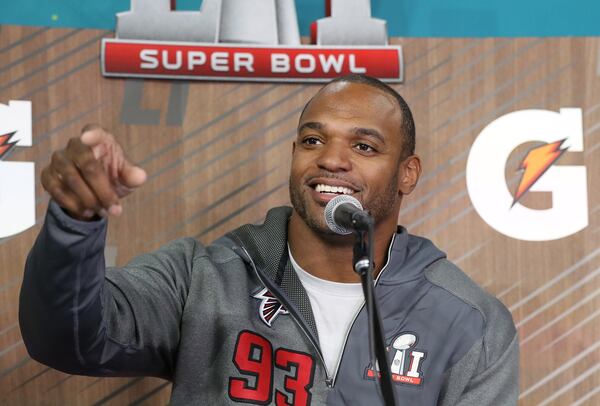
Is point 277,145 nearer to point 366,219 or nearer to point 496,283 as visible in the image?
point 496,283

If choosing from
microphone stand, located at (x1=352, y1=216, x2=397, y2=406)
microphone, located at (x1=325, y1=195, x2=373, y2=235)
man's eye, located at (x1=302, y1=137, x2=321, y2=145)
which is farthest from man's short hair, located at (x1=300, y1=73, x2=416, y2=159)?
microphone stand, located at (x1=352, y1=216, x2=397, y2=406)

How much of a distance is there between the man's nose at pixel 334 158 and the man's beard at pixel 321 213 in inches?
2.7

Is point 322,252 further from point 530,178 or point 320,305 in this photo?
point 530,178

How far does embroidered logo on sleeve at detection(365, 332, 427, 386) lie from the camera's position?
1.54 meters

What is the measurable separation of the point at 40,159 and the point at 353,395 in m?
0.94

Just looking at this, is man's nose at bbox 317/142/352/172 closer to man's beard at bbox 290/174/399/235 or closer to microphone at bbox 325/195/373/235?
man's beard at bbox 290/174/399/235

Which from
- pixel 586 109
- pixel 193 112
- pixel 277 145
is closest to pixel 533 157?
pixel 586 109

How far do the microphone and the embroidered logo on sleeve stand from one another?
52cm

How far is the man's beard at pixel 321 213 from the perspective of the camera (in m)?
1.58

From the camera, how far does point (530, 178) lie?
6.88 feet

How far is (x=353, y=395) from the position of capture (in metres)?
1.52

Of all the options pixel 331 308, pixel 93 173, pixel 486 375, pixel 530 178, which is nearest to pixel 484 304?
pixel 486 375

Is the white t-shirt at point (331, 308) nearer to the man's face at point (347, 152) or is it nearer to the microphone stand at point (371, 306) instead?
the man's face at point (347, 152)

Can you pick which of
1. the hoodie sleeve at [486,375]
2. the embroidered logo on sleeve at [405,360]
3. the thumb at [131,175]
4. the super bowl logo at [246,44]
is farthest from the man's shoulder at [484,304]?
the thumb at [131,175]
